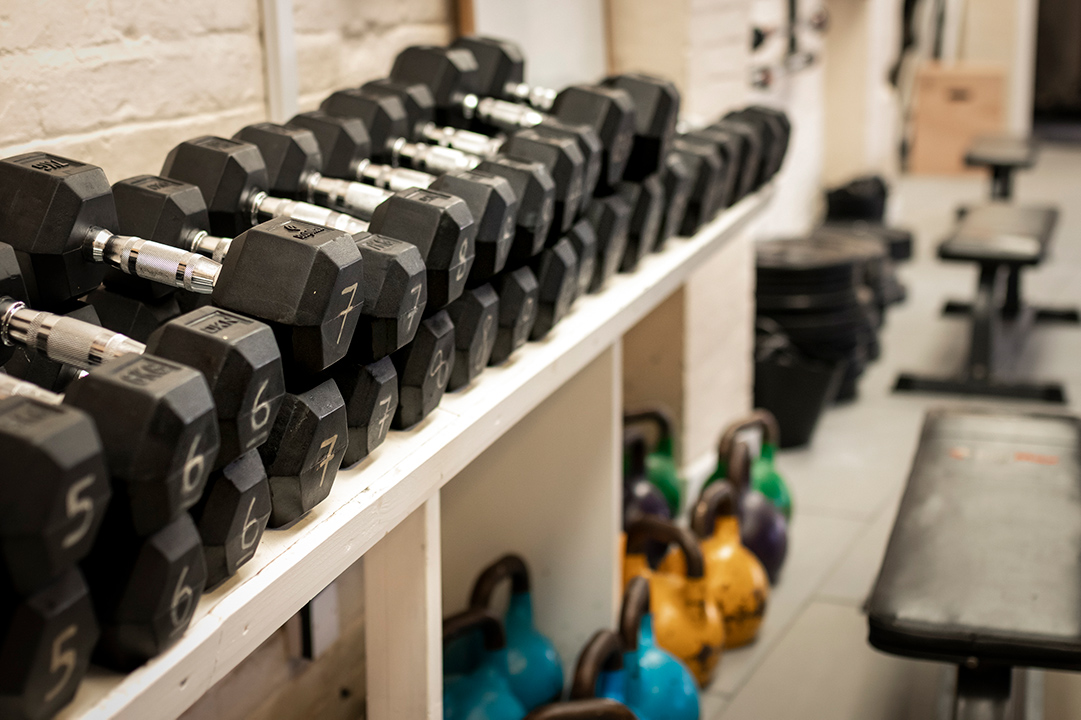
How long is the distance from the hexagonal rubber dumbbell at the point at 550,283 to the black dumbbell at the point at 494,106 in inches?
5.8

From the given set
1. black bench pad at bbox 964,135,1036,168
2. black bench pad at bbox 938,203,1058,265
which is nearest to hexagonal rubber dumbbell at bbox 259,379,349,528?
Result: black bench pad at bbox 938,203,1058,265

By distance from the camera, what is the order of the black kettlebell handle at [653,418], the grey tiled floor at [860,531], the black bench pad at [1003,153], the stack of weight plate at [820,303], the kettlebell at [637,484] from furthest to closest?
the black bench pad at [1003,153] → the stack of weight plate at [820,303] → the black kettlebell handle at [653,418] → the kettlebell at [637,484] → the grey tiled floor at [860,531]

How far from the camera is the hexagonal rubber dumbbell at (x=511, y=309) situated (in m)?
1.23

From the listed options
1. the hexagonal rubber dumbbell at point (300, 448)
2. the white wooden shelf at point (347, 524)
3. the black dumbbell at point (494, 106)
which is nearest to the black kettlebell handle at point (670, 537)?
the white wooden shelf at point (347, 524)

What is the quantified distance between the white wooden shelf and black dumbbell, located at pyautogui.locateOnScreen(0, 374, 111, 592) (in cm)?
13

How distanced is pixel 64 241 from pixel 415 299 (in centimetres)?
30

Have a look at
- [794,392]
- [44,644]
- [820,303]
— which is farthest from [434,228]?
[820,303]

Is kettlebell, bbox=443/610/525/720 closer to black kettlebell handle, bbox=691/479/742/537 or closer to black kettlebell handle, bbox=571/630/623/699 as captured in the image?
black kettlebell handle, bbox=571/630/623/699

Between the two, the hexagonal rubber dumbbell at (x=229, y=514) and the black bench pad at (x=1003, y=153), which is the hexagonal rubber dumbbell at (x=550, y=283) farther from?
the black bench pad at (x=1003, y=153)

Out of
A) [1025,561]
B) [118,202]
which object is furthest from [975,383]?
[118,202]

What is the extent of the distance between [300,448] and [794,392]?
2727 mm

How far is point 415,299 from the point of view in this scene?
0.95 meters

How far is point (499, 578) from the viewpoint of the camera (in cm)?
178

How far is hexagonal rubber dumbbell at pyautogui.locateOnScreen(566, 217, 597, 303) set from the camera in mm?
1411
